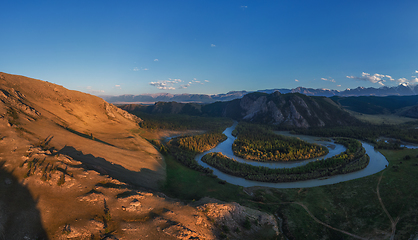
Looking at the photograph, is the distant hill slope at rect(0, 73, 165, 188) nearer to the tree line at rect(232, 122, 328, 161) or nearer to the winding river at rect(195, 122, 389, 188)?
the winding river at rect(195, 122, 389, 188)

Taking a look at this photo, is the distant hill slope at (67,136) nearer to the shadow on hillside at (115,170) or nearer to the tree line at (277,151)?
the shadow on hillside at (115,170)

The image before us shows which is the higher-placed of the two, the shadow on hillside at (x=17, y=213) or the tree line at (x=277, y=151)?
the shadow on hillside at (x=17, y=213)

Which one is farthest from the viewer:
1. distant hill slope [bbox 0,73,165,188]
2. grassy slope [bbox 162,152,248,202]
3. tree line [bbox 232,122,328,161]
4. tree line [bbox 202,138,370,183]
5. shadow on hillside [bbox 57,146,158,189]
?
tree line [bbox 232,122,328,161]


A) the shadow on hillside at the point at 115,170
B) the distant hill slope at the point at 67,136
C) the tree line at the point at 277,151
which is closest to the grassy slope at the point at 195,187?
the distant hill slope at the point at 67,136

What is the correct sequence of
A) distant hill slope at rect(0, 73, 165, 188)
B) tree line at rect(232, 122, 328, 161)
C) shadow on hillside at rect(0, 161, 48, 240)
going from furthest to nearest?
tree line at rect(232, 122, 328, 161) < distant hill slope at rect(0, 73, 165, 188) < shadow on hillside at rect(0, 161, 48, 240)

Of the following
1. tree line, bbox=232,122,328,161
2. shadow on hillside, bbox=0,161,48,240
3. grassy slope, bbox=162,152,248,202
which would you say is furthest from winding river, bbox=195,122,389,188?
shadow on hillside, bbox=0,161,48,240

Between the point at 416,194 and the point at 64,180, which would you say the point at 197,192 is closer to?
the point at 64,180

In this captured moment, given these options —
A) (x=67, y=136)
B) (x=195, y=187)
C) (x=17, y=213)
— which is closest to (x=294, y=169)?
(x=195, y=187)

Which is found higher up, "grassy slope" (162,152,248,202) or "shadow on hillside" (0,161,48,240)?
"shadow on hillside" (0,161,48,240)

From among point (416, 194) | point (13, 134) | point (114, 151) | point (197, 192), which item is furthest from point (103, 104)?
point (416, 194)
